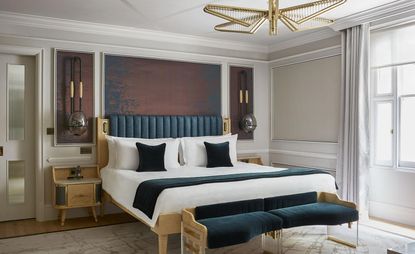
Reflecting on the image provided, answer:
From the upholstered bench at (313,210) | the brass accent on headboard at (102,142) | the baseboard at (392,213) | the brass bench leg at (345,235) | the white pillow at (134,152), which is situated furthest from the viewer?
the brass accent on headboard at (102,142)

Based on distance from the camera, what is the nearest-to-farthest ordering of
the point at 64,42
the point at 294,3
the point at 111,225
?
the point at 294,3
the point at 111,225
the point at 64,42

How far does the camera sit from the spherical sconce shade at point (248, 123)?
636 centimetres

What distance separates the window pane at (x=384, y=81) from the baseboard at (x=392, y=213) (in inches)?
59.6

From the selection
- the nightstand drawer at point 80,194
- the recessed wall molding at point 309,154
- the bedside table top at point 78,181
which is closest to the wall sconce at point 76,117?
the bedside table top at point 78,181

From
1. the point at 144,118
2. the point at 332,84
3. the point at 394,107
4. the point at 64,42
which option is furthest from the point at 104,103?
the point at 394,107

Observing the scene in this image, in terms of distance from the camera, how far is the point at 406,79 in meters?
4.78

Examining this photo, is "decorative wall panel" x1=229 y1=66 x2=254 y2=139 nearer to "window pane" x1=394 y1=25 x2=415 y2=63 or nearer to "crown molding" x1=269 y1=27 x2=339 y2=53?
"crown molding" x1=269 y1=27 x2=339 y2=53

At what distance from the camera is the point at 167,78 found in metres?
5.88

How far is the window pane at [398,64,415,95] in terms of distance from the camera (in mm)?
4691

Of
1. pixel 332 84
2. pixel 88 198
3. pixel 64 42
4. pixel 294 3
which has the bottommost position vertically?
pixel 88 198

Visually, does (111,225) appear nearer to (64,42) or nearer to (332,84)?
(64,42)

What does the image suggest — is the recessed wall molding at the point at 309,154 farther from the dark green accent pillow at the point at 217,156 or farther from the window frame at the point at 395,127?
the dark green accent pillow at the point at 217,156

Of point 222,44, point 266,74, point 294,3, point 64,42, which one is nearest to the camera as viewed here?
point 294,3

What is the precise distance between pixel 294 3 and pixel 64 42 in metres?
3.09
